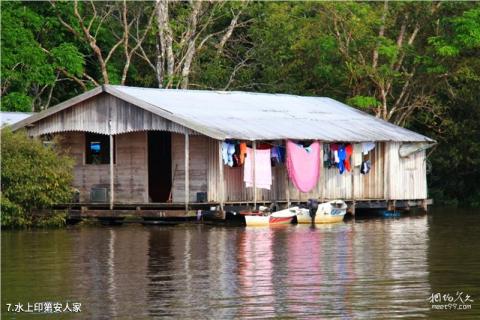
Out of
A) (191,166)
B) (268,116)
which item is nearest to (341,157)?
(268,116)

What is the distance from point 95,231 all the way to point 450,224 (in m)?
9.60

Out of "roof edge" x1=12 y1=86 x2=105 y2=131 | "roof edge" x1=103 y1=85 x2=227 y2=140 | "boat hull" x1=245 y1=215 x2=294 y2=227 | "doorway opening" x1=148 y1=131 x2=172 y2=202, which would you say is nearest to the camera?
"roof edge" x1=103 y1=85 x2=227 y2=140

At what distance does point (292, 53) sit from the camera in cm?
4659

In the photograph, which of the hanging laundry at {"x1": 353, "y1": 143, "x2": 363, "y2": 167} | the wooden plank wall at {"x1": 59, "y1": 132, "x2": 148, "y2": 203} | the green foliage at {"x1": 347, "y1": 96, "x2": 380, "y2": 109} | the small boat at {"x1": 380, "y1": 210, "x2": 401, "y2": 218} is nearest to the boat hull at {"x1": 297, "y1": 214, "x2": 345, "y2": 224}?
the hanging laundry at {"x1": 353, "y1": 143, "x2": 363, "y2": 167}

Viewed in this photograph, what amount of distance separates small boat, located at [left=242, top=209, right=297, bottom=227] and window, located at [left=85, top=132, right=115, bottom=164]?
5.77 meters

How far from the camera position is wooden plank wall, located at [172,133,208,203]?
3316 centimetres

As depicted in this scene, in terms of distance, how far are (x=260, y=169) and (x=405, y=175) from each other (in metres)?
7.31

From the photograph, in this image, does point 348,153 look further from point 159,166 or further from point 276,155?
point 159,166

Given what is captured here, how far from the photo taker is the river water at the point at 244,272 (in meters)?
16.2

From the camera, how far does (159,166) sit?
35.0 m

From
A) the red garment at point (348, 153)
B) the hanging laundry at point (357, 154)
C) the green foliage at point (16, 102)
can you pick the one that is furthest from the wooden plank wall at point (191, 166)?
the green foliage at point (16, 102)

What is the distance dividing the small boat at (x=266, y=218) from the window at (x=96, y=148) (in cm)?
577

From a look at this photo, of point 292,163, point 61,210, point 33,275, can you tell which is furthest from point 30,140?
point 33,275

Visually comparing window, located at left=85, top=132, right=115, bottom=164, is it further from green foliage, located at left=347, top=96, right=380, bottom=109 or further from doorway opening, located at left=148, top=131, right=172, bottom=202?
green foliage, located at left=347, top=96, right=380, bottom=109
